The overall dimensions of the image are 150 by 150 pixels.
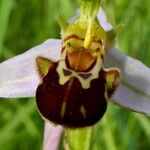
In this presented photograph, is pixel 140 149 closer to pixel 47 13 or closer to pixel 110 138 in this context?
pixel 110 138

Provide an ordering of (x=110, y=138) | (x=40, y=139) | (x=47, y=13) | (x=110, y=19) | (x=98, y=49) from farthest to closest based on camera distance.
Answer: (x=47, y=13), (x=40, y=139), (x=110, y=138), (x=110, y=19), (x=98, y=49)

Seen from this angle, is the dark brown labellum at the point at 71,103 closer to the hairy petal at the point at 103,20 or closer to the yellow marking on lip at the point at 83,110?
the yellow marking on lip at the point at 83,110

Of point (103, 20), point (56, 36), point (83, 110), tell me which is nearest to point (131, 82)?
point (103, 20)

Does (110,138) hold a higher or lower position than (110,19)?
lower

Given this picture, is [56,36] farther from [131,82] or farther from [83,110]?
[83,110]

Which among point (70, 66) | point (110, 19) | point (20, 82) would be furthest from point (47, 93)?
point (110, 19)

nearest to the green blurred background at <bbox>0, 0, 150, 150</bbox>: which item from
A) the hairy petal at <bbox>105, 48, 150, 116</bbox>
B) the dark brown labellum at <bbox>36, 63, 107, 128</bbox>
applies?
the hairy petal at <bbox>105, 48, 150, 116</bbox>
